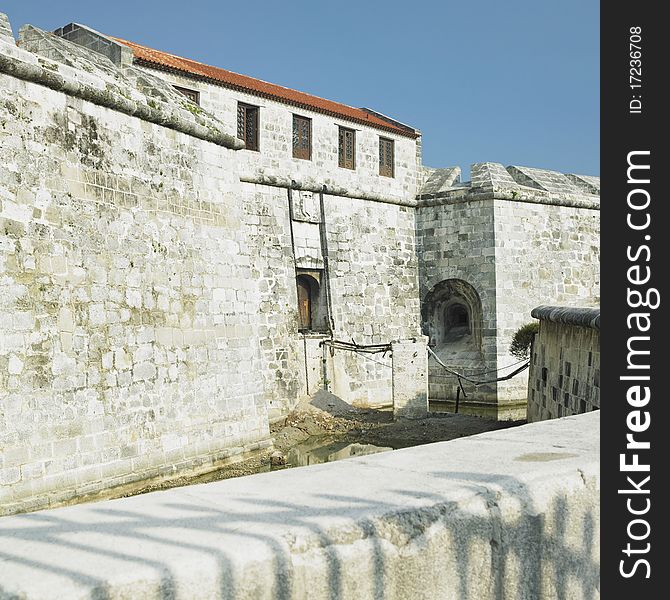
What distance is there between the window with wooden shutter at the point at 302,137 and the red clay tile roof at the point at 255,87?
0.37 metres

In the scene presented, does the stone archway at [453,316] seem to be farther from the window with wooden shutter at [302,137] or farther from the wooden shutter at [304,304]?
the window with wooden shutter at [302,137]

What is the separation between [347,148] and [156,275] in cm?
1019

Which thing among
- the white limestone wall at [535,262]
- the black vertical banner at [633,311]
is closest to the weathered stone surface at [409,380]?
the white limestone wall at [535,262]

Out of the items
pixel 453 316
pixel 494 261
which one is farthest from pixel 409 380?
pixel 453 316

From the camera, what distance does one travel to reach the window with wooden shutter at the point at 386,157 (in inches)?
789

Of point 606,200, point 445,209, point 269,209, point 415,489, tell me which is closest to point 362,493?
point 415,489

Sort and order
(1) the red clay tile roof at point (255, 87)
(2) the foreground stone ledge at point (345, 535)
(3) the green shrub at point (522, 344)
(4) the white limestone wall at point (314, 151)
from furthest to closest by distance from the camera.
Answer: (3) the green shrub at point (522, 344) → (4) the white limestone wall at point (314, 151) → (1) the red clay tile roof at point (255, 87) → (2) the foreground stone ledge at point (345, 535)

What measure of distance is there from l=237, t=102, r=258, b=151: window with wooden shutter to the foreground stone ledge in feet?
49.1

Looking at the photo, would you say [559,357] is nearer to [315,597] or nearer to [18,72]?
[18,72]

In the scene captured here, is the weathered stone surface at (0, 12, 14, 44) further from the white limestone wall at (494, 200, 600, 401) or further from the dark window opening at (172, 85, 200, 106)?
the white limestone wall at (494, 200, 600, 401)

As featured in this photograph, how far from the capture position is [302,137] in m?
18.0

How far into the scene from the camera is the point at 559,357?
9961 millimetres

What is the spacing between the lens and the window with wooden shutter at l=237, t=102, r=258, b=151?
16.8 m

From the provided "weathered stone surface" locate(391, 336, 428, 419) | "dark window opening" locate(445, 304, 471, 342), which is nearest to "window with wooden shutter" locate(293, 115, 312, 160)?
"weathered stone surface" locate(391, 336, 428, 419)
